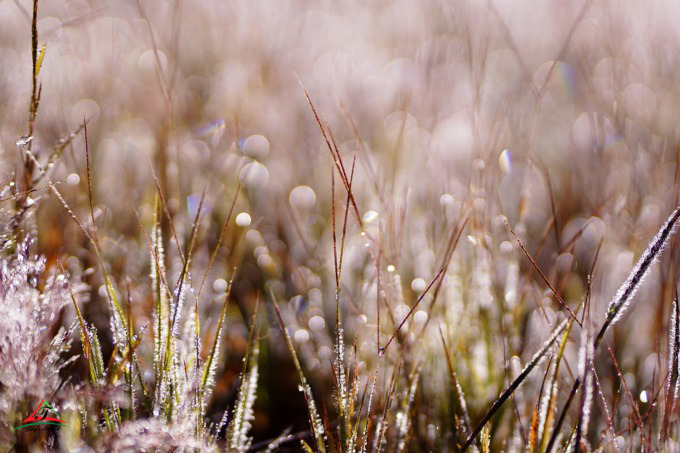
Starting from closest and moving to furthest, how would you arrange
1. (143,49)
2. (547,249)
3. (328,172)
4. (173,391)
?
(173,391) < (547,249) < (328,172) < (143,49)

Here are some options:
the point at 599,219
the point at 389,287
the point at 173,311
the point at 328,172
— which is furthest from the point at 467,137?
the point at 173,311

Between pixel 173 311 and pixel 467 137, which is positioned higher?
pixel 467 137

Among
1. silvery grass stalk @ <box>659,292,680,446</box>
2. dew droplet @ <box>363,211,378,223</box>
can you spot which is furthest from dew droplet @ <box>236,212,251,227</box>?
silvery grass stalk @ <box>659,292,680,446</box>

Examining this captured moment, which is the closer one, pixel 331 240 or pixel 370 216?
pixel 370 216

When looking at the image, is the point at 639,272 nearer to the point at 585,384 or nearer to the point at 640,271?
the point at 640,271

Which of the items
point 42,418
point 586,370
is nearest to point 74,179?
point 42,418

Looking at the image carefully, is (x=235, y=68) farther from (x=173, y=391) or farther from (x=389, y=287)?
(x=173, y=391)

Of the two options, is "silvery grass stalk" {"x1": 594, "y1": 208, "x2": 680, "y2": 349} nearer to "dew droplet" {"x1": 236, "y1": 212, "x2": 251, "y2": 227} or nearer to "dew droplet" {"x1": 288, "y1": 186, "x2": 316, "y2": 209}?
"dew droplet" {"x1": 236, "y1": 212, "x2": 251, "y2": 227}
